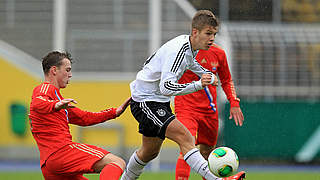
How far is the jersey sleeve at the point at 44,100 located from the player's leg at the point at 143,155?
1.22m

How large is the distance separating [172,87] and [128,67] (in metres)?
8.52

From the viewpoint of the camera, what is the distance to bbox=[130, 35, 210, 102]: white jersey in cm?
561

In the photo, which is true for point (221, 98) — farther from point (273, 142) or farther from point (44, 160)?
point (44, 160)

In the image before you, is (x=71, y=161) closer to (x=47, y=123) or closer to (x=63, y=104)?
(x=47, y=123)

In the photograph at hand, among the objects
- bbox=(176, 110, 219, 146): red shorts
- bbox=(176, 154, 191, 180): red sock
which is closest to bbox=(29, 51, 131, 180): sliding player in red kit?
bbox=(176, 154, 191, 180): red sock

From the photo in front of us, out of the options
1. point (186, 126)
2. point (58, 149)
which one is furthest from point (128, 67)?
point (58, 149)

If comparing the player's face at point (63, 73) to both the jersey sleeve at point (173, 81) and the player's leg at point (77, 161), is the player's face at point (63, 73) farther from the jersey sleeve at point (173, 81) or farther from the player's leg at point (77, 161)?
the jersey sleeve at point (173, 81)

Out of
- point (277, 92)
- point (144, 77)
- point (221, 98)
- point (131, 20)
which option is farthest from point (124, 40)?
point (144, 77)

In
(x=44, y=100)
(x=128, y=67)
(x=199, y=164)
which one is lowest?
(x=128, y=67)

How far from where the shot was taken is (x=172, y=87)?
557 cm

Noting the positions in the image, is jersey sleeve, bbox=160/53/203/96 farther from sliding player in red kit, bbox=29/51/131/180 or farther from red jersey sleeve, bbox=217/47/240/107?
red jersey sleeve, bbox=217/47/240/107

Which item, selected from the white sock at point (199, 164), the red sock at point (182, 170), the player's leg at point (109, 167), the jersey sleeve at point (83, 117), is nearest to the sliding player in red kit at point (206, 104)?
the red sock at point (182, 170)

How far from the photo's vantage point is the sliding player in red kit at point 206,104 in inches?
273

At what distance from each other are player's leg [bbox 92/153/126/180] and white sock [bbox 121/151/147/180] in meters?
1.07
